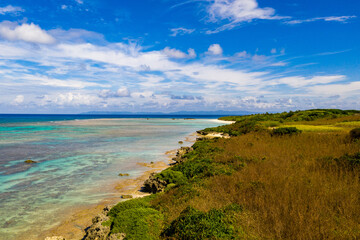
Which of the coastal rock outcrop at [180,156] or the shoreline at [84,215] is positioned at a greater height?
the coastal rock outcrop at [180,156]

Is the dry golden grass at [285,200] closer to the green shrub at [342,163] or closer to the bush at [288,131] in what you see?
the green shrub at [342,163]

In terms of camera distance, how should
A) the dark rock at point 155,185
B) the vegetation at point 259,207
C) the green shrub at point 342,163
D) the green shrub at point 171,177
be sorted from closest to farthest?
1. the vegetation at point 259,207
2. the green shrub at point 342,163
3. the dark rock at point 155,185
4. the green shrub at point 171,177

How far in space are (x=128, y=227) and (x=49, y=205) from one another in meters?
6.77

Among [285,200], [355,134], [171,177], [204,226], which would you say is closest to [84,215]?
[171,177]

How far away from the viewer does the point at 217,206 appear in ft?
22.8

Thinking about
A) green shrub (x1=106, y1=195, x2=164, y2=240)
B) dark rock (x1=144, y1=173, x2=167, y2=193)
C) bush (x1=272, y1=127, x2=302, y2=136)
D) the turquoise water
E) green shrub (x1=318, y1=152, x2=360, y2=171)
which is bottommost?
the turquoise water

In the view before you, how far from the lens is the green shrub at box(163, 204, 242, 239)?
5070 mm

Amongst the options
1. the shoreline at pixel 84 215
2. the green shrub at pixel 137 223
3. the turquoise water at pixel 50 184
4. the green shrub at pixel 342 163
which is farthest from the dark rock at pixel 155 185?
the green shrub at pixel 342 163

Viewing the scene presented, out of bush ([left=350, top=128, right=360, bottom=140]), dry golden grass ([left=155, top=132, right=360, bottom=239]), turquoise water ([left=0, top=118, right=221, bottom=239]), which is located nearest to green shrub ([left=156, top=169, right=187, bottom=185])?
dry golden grass ([left=155, top=132, right=360, bottom=239])

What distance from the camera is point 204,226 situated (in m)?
5.30

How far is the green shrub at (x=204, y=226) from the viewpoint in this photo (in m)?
5.07

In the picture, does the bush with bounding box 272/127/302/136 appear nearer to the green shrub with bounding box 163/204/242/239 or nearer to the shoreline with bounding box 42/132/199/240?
the shoreline with bounding box 42/132/199/240

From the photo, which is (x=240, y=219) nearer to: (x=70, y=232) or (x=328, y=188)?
(x=328, y=188)

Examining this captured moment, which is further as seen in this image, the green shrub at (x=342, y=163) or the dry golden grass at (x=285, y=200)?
the green shrub at (x=342, y=163)
